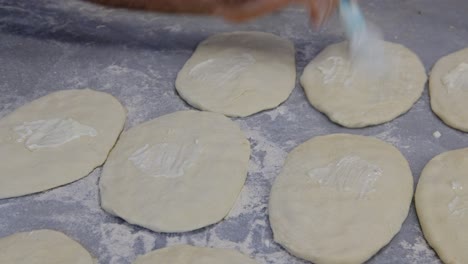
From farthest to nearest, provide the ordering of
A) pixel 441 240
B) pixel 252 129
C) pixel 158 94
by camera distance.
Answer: pixel 158 94 → pixel 252 129 → pixel 441 240

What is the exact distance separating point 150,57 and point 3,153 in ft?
2.01

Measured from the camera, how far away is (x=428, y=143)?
1761 mm

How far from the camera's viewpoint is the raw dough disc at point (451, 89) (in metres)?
1.79

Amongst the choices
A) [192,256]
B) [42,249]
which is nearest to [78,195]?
[42,249]

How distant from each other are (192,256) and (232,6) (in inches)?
30.9

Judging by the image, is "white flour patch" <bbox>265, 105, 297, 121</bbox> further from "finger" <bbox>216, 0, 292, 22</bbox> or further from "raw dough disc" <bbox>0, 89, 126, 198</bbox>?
"raw dough disc" <bbox>0, 89, 126, 198</bbox>

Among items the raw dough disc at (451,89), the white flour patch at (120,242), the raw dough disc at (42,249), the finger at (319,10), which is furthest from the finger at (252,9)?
the raw dough disc at (42,249)

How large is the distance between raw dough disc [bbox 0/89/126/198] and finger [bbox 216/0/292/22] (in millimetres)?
447

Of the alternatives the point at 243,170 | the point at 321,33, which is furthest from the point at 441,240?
the point at 321,33

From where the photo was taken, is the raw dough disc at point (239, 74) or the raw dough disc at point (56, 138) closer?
the raw dough disc at point (56, 138)

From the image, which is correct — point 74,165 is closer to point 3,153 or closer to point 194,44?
point 3,153

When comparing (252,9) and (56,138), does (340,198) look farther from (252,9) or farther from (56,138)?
(56,138)

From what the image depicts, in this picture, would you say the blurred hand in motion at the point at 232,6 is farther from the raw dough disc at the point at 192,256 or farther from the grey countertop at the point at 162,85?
the raw dough disc at the point at 192,256

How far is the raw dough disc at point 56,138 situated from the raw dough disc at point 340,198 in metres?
0.55
